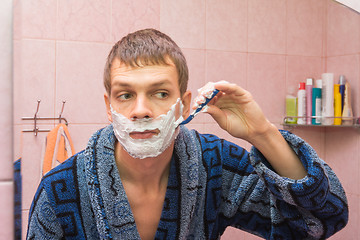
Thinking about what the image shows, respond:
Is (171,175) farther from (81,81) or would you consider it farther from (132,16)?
(132,16)

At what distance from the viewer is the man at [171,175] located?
24.2 inches

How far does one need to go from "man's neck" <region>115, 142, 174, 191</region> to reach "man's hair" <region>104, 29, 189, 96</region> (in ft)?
0.47

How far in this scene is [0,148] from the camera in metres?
0.24

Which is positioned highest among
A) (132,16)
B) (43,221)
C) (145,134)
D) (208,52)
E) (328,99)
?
(132,16)

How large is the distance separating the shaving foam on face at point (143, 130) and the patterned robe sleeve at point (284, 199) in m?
0.17

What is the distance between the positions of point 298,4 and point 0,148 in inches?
61.7

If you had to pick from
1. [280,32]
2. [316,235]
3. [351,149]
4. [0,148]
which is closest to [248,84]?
[280,32]

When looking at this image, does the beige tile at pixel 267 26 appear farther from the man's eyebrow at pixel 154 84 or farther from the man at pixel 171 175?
the man's eyebrow at pixel 154 84

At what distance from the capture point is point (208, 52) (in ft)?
4.56

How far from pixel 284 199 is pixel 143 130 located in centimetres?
29

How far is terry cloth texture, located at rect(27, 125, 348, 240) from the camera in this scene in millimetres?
615

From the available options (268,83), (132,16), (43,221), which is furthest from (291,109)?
(43,221)

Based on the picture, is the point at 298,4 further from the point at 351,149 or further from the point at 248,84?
the point at 351,149

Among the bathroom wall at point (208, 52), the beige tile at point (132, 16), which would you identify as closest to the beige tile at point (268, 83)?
the bathroom wall at point (208, 52)
